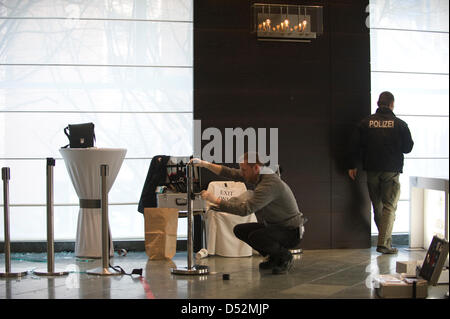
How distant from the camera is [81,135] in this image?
21.0ft

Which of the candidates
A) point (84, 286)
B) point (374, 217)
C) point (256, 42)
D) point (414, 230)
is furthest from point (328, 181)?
point (84, 286)

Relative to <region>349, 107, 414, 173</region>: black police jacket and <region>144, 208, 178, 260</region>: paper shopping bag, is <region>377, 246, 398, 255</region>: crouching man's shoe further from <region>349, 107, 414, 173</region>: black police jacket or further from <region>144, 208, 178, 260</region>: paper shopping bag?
<region>144, 208, 178, 260</region>: paper shopping bag

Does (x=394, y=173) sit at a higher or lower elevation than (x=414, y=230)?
higher

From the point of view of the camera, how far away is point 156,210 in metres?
6.26

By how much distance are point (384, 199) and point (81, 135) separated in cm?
306

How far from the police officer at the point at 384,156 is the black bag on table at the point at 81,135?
262 centimetres

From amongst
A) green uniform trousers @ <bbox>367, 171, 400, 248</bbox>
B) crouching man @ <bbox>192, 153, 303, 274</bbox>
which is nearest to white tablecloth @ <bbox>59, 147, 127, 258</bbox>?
crouching man @ <bbox>192, 153, 303, 274</bbox>

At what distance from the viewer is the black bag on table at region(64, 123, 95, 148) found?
6395 mm

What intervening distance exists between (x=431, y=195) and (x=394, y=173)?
0.46 m

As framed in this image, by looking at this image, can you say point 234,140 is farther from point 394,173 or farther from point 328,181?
point 394,173

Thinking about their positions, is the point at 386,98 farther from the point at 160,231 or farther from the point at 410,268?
the point at 160,231

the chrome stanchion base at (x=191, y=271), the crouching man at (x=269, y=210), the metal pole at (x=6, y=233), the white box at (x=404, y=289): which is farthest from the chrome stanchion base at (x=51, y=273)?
the white box at (x=404, y=289)

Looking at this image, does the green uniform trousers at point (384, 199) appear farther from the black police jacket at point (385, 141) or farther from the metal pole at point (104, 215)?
the metal pole at point (104, 215)

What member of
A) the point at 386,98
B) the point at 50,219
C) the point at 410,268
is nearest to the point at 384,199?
the point at 386,98
